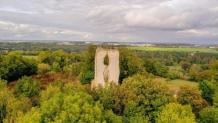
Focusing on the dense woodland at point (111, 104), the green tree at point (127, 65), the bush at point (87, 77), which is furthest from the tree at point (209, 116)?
the bush at point (87, 77)

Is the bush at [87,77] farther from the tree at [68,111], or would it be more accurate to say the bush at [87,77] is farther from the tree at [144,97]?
the tree at [68,111]

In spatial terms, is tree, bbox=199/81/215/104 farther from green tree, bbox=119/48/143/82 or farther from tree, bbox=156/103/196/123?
tree, bbox=156/103/196/123

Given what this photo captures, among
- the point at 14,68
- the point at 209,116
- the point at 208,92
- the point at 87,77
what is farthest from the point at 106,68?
the point at 14,68

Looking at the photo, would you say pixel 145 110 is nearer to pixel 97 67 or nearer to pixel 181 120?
pixel 181 120

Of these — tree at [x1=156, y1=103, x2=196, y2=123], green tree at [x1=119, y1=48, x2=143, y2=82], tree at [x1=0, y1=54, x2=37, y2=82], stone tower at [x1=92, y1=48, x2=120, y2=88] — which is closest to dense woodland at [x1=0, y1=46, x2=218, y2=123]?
tree at [x1=156, y1=103, x2=196, y2=123]

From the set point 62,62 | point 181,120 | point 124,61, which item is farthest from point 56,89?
point 62,62

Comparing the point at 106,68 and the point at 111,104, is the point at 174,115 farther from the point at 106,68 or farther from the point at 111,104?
the point at 106,68
